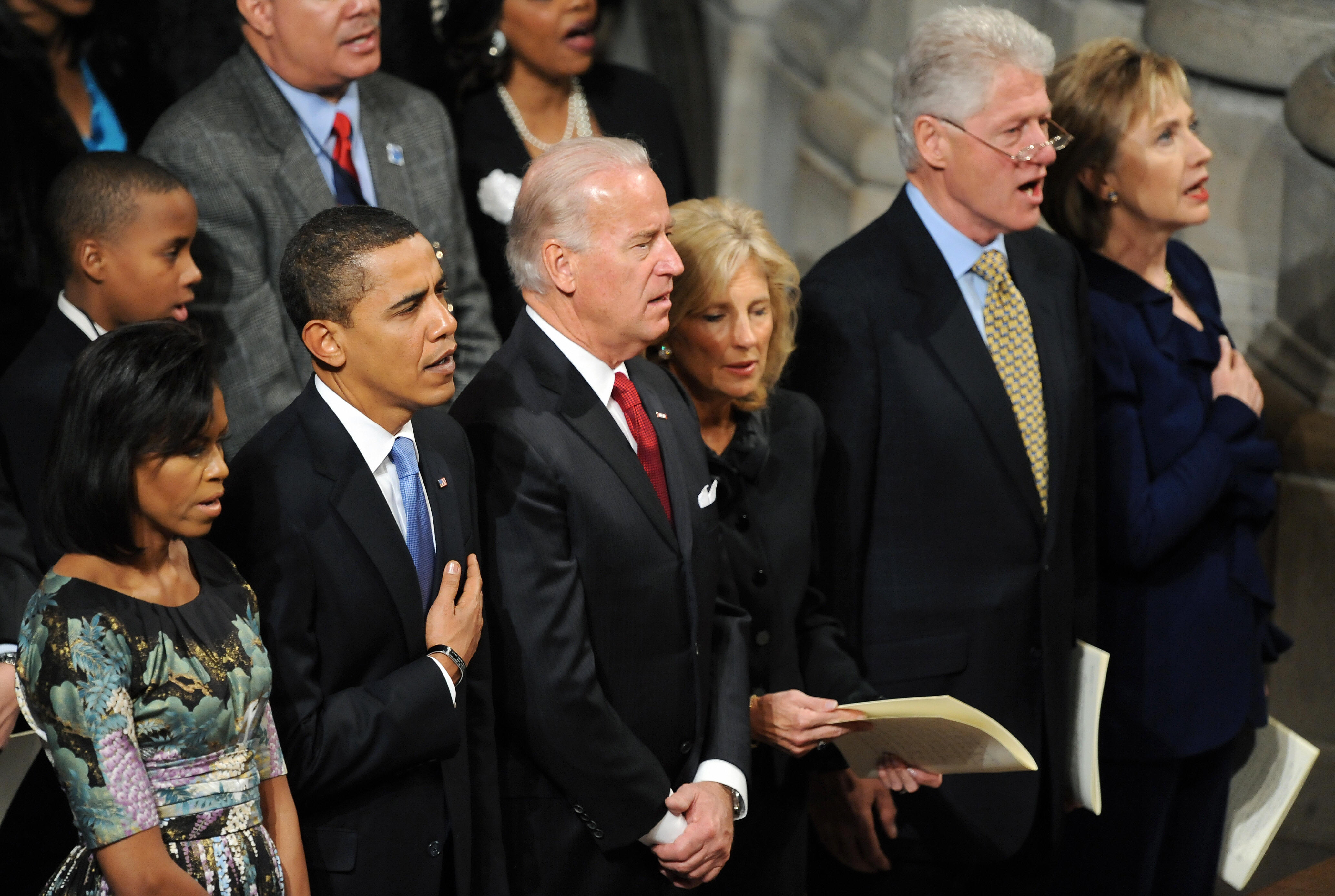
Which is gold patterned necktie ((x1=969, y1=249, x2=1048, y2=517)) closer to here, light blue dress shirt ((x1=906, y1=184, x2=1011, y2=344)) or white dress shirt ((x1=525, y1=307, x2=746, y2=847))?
light blue dress shirt ((x1=906, y1=184, x2=1011, y2=344))

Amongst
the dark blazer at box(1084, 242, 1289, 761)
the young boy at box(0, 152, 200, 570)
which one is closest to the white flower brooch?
the young boy at box(0, 152, 200, 570)

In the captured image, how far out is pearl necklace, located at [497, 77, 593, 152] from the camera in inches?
145

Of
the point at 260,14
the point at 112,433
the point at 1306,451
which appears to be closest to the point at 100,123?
the point at 260,14

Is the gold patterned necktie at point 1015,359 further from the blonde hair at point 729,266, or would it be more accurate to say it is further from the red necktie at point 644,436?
the red necktie at point 644,436

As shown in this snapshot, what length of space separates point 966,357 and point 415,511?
1.22 metres

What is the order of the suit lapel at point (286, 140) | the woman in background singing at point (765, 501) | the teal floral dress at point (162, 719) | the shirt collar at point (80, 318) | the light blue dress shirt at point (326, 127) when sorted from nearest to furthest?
the teal floral dress at point (162, 719) < the shirt collar at point (80, 318) < the woman in background singing at point (765, 501) < the suit lapel at point (286, 140) < the light blue dress shirt at point (326, 127)

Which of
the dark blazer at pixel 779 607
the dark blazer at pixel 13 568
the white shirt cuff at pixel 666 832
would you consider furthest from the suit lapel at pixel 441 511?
the dark blazer at pixel 13 568

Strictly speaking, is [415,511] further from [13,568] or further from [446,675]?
[13,568]

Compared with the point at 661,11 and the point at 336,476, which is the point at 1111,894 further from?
the point at 661,11

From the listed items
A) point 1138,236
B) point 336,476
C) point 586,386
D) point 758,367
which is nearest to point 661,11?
point 1138,236

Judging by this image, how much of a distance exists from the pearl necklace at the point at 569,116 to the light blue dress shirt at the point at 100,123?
902 mm

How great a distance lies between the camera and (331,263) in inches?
82.8

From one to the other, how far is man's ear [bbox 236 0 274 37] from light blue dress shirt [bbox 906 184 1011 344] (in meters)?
1.34

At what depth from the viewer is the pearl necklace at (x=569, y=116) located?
3.69 meters
